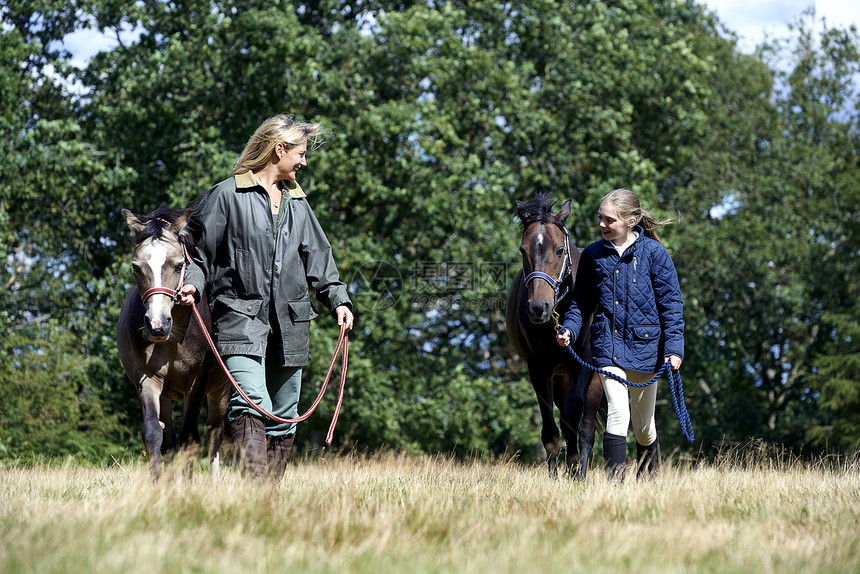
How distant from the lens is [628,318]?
5.68 meters

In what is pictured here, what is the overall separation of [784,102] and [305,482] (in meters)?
27.5

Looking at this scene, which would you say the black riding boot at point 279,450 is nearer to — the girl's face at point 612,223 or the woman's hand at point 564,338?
the woman's hand at point 564,338

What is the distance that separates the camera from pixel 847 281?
952 inches

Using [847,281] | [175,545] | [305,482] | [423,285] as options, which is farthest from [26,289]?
[847,281]

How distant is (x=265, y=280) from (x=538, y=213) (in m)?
2.63

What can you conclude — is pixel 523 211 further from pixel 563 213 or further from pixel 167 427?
pixel 167 427

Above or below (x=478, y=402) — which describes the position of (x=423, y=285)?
above

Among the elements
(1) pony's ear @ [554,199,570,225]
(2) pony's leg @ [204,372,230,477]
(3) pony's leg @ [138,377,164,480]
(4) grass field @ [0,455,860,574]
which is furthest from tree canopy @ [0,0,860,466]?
(4) grass field @ [0,455,860,574]

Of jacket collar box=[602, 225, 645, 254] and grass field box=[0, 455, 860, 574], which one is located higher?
jacket collar box=[602, 225, 645, 254]

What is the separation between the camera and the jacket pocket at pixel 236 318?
474 centimetres

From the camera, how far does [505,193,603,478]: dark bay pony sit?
6297mm

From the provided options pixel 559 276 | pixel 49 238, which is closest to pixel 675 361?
pixel 559 276

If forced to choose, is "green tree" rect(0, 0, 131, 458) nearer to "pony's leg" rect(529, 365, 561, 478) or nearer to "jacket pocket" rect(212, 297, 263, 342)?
"pony's leg" rect(529, 365, 561, 478)

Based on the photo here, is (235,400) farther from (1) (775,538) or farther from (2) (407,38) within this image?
(2) (407,38)
